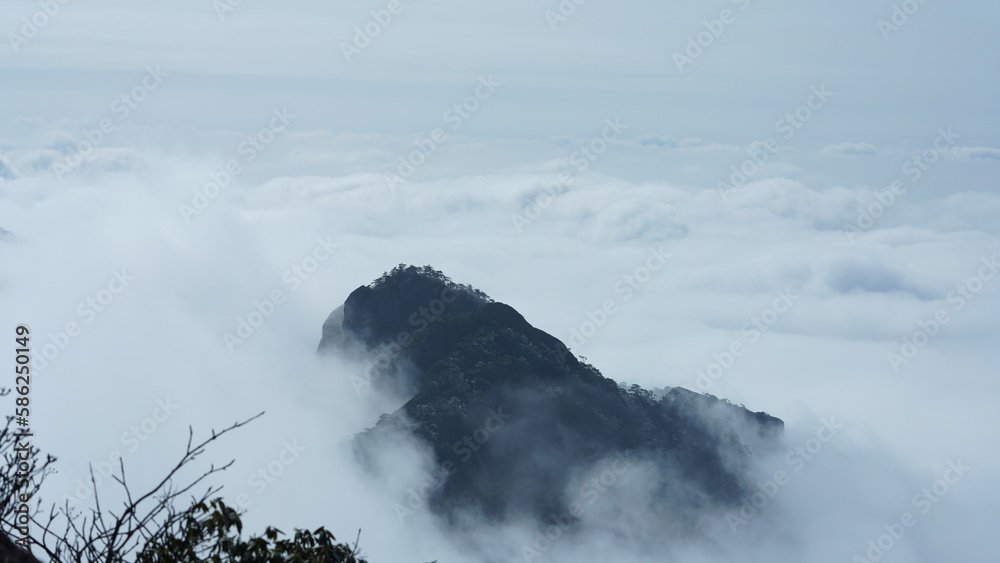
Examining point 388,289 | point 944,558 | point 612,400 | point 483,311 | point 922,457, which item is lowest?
point 944,558

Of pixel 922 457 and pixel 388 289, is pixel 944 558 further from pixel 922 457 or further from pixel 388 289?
pixel 388 289

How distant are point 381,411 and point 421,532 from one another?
1773 centimetres

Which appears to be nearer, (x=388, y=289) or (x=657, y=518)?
(x=657, y=518)

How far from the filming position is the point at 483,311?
6144 cm

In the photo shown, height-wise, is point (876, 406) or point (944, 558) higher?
point (876, 406)

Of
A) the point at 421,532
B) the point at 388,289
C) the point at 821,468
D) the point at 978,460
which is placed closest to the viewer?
the point at 421,532

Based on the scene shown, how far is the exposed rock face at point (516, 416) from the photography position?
185 ft

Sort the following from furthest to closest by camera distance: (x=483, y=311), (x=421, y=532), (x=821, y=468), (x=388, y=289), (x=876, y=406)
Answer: (x=876, y=406) < (x=821, y=468) < (x=388, y=289) < (x=483, y=311) < (x=421, y=532)

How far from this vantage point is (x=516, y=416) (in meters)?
58.7

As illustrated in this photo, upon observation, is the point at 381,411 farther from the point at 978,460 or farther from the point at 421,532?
the point at 978,460

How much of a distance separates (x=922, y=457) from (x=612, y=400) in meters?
115

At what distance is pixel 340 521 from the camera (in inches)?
2327

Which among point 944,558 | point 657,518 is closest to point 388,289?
point 657,518

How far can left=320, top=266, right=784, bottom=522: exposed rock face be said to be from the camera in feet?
185
